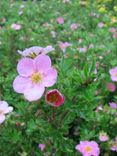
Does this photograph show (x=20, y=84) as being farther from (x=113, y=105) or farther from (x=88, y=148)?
(x=113, y=105)

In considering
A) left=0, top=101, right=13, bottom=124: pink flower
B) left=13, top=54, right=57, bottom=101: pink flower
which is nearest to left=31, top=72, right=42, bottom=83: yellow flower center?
left=13, top=54, right=57, bottom=101: pink flower

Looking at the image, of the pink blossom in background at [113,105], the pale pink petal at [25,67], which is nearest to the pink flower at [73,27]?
the pink blossom in background at [113,105]

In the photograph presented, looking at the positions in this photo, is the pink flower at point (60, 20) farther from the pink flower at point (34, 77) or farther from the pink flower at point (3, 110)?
the pink flower at point (34, 77)

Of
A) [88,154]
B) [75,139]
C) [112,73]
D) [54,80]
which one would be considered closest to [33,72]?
[54,80]

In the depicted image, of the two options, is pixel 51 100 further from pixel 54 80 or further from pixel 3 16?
pixel 3 16

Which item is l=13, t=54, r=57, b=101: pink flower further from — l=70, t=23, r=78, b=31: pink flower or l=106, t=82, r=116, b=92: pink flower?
l=70, t=23, r=78, b=31: pink flower

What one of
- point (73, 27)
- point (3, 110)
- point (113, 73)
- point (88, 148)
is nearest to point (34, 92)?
point (3, 110)
